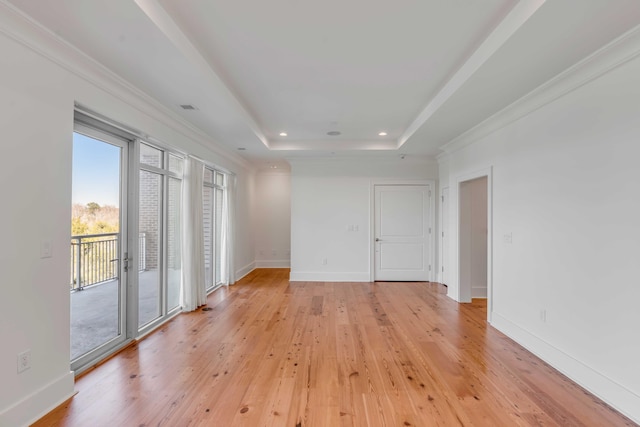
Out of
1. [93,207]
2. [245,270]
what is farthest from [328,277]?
[93,207]

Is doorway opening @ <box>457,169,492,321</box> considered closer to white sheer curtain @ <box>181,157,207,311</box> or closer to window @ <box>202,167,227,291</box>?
white sheer curtain @ <box>181,157,207,311</box>

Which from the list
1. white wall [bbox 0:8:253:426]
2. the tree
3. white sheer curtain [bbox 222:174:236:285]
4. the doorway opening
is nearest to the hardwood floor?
white wall [bbox 0:8:253:426]

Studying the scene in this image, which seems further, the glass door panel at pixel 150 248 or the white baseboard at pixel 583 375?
the glass door panel at pixel 150 248

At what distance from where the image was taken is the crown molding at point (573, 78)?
6.92 ft

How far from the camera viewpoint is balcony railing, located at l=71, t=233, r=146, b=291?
2615mm

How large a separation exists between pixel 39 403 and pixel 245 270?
5065 millimetres

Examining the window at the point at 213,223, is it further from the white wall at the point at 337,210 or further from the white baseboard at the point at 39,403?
the white baseboard at the point at 39,403

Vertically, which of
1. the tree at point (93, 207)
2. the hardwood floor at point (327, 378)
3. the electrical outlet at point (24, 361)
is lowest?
the hardwood floor at point (327, 378)

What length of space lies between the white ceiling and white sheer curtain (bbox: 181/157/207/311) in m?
0.87

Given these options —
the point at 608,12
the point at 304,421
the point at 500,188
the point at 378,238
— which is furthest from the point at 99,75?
the point at 378,238

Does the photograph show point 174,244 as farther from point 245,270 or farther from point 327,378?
point 245,270

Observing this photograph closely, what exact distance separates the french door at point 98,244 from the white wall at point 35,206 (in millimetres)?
322

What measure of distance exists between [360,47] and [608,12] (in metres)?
1.59

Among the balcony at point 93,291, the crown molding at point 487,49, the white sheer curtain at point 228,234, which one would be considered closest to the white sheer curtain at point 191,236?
the balcony at point 93,291
